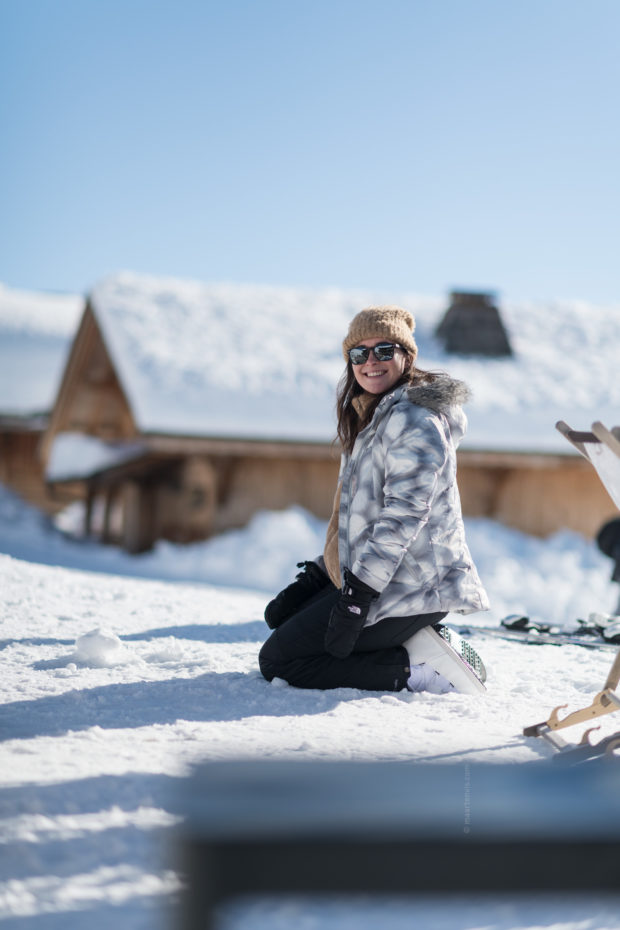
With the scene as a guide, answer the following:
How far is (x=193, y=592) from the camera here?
20.9 feet

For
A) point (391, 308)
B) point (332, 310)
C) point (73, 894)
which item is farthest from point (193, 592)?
point (332, 310)

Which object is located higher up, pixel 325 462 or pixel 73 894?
pixel 325 462

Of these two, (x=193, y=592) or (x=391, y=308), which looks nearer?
(x=391, y=308)

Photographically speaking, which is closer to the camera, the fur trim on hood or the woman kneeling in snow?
the woman kneeling in snow

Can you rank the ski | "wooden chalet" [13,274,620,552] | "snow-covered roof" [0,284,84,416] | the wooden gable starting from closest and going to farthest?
the ski
"wooden chalet" [13,274,620,552]
the wooden gable
"snow-covered roof" [0,284,84,416]

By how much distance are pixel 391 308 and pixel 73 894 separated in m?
2.51

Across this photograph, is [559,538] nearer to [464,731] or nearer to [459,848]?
[464,731]

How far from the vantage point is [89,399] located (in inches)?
574

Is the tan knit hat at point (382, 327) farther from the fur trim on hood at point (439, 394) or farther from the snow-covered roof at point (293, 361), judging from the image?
the snow-covered roof at point (293, 361)

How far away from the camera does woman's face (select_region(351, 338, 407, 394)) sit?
11.4 feet

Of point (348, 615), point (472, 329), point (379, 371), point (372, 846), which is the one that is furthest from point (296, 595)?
point (472, 329)

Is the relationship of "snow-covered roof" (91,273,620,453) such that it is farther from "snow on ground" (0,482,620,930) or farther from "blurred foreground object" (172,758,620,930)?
"blurred foreground object" (172,758,620,930)

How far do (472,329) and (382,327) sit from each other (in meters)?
11.0

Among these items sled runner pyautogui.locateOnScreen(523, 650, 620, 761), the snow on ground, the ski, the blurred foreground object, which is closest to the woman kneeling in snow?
the snow on ground
